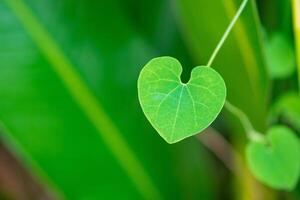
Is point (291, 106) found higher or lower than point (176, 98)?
lower

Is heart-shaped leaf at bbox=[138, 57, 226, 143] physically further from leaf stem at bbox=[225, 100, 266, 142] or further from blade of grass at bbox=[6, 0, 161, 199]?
blade of grass at bbox=[6, 0, 161, 199]

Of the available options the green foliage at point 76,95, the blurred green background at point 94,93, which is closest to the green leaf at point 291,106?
the blurred green background at point 94,93

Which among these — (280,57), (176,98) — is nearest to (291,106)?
(280,57)

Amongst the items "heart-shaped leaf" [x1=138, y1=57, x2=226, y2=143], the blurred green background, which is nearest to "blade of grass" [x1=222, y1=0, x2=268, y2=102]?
the blurred green background

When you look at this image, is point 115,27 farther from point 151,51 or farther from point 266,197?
point 266,197

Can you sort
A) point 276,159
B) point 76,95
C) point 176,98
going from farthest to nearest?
point 76,95, point 276,159, point 176,98

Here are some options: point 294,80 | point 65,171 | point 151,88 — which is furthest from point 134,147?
point 151,88

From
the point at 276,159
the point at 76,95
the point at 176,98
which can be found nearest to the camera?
the point at 176,98

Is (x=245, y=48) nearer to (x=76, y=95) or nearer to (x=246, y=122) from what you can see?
(x=246, y=122)
